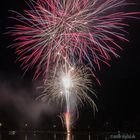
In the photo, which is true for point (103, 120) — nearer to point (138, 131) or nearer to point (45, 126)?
point (138, 131)

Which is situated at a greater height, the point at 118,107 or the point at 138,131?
the point at 118,107

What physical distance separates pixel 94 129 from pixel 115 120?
14.9 meters

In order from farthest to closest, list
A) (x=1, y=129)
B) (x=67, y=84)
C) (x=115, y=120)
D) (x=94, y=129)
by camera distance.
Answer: (x=1, y=129) < (x=94, y=129) < (x=115, y=120) < (x=67, y=84)

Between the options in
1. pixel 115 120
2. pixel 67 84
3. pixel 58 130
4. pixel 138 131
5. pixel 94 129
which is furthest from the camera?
pixel 58 130

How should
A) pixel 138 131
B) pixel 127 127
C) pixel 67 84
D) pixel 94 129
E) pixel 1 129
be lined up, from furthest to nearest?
pixel 1 129 < pixel 94 129 < pixel 127 127 < pixel 138 131 < pixel 67 84

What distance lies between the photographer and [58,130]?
537 ft

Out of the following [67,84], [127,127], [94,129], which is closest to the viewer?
[67,84]

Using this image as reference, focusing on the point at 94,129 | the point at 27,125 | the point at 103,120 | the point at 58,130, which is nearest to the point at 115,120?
the point at 103,120

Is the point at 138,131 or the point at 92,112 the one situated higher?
the point at 92,112

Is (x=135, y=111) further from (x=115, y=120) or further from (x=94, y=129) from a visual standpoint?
(x=94, y=129)

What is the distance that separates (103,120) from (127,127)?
1279cm

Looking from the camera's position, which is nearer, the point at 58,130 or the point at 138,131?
the point at 138,131

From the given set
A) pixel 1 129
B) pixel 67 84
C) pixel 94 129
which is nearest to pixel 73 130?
pixel 94 129

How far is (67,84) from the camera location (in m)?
40.2
